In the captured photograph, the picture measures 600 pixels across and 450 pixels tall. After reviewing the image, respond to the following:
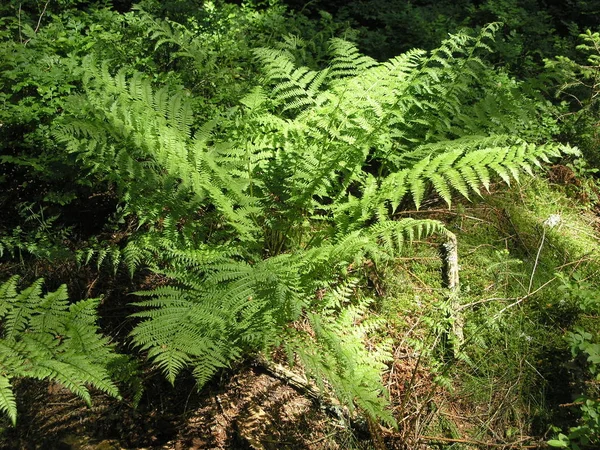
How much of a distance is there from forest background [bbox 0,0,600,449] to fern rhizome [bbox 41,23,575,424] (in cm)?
2

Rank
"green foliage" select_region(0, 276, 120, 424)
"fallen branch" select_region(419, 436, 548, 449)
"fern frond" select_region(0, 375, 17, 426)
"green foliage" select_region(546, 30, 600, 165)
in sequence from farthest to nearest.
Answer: "green foliage" select_region(546, 30, 600, 165) → "fallen branch" select_region(419, 436, 548, 449) → "green foliage" select_region(0, 276, 120, 424) → "fern frond" select_region(0, 375, 17, 426)

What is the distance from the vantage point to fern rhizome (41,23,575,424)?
7.18 feet

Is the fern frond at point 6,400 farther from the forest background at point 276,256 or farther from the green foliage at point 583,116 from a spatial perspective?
the green foliage at point 583,116

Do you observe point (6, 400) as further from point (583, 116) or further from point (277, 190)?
point (583, 116)

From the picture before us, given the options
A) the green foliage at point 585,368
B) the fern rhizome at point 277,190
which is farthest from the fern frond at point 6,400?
the green foliage at point 585,368

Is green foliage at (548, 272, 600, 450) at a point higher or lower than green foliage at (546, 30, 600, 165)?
lower

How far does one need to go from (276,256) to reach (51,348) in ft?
3.69

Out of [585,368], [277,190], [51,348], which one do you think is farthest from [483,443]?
[51,348]

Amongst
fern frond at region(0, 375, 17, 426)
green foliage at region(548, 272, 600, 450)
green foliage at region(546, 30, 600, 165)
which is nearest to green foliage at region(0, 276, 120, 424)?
fern frond at region(0, 375, 17, 426)

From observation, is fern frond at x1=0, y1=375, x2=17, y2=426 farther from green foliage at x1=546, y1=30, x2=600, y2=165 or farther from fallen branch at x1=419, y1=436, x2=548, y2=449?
green foliage at x1=546, y1=30, x2=600, y2=165

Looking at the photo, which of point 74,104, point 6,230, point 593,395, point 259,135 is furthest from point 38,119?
point 593,395

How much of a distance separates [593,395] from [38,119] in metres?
3.31

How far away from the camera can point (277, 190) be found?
3.02m

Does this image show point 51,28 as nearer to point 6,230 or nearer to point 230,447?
point 6,230
